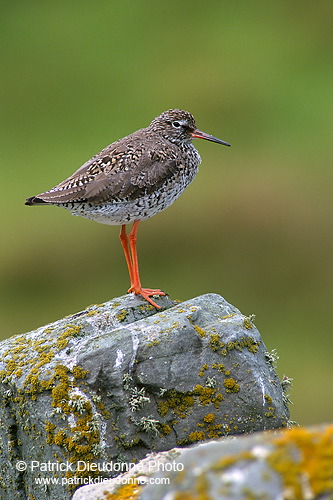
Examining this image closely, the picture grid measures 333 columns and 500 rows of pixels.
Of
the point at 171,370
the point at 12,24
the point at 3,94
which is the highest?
the point at 12,24

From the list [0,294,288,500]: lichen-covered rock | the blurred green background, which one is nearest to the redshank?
[0,294,288,500]: lichen-covered rock

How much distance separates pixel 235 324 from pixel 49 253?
11.4 metres

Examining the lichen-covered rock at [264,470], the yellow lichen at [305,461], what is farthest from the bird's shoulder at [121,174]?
the yellow lichen at [305,461]

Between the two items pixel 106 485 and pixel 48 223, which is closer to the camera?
pixel 106 485

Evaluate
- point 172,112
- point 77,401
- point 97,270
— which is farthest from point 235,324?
point 97,270

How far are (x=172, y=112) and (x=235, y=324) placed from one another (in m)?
3.38

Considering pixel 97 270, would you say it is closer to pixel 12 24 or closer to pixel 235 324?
pixel 235 324

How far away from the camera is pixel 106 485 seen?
4.99 metres

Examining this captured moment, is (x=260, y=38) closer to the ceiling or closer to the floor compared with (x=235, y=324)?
closer to the ceiling

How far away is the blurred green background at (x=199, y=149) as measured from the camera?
16.5 metres

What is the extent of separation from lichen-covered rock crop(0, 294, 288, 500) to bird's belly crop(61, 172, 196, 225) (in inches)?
71.1

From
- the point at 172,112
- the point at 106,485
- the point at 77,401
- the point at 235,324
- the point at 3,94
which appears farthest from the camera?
the point at 3,94

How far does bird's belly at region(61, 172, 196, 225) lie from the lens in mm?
8188

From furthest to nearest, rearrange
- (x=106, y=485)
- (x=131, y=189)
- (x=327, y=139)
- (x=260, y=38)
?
(x=260, y=38) → (x=327, y=139) → (x=131, y=189) → (x=106, y=485)
